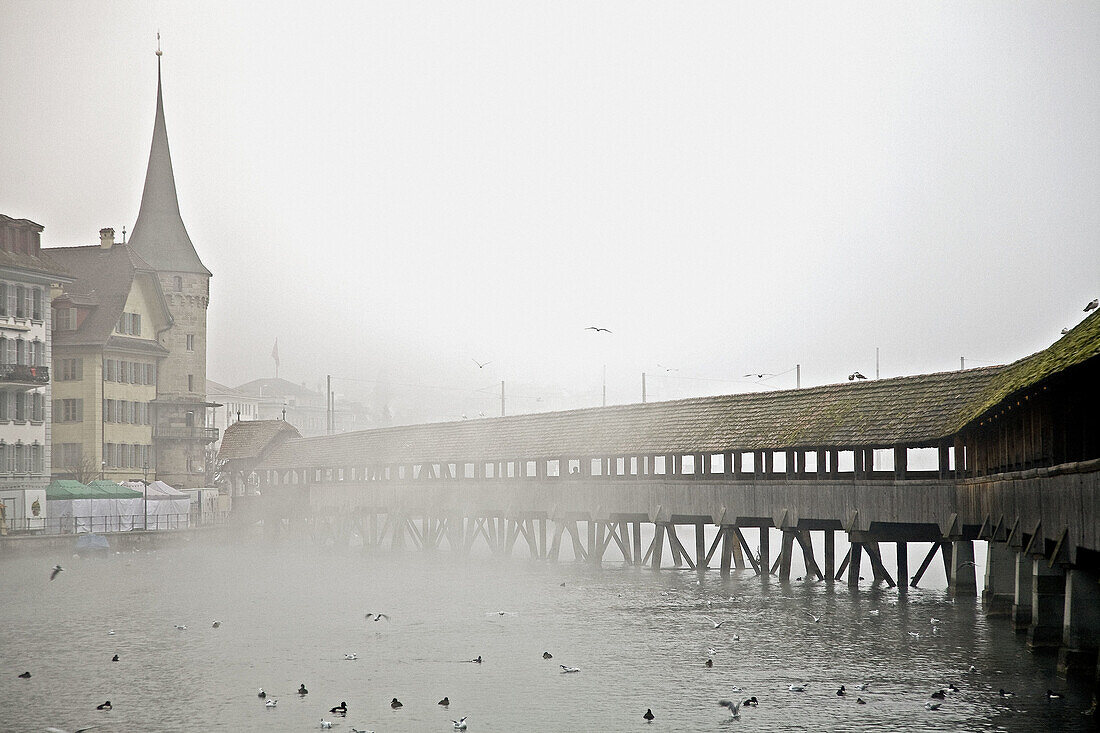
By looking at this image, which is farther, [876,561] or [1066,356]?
[876,561]

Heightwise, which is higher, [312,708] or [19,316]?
[19,316]

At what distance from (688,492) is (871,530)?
8384 millimetres

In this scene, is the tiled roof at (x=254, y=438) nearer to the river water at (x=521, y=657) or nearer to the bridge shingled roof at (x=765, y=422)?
the bridge shingled roof at (x=765, y=422)

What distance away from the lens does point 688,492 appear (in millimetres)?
37969

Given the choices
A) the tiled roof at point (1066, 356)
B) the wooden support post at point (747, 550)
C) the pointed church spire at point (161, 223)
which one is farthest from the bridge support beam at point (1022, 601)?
the pointed church spire at point (161, 223)

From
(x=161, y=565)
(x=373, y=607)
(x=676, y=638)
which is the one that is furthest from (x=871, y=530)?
(x=161, y=565)

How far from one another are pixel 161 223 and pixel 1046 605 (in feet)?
225

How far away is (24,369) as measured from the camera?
54.1 meters

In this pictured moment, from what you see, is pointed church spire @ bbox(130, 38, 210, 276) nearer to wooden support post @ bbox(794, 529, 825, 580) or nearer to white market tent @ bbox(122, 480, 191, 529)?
white market tent @ bbox(122, 480, 191, 529)

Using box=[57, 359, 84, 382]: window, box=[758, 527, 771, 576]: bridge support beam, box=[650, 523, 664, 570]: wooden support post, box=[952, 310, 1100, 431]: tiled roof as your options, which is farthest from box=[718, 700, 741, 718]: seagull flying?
box=[57, 359, 84, 382]: window

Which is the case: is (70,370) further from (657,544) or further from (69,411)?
(657,544)

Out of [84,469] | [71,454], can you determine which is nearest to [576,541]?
[84,469]

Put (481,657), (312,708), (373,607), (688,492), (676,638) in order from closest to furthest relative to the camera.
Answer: (312,708), (481,657), (676,638), (373,607), (688,492)

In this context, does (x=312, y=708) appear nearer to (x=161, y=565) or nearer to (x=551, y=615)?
(x=551, y=615)
